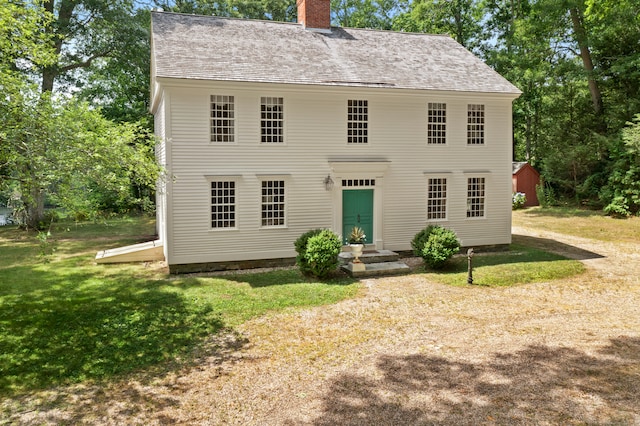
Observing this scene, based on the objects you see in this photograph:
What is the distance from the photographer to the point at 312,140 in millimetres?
16734

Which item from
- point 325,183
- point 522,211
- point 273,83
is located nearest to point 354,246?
point 325,183

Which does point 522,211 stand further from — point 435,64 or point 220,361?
point 220,361

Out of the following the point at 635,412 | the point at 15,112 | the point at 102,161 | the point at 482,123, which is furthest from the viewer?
the point at 482,123

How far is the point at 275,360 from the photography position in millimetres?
8688

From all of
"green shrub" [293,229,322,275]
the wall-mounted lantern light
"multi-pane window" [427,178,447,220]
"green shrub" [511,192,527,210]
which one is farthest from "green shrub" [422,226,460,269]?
"green shrub" [511,192,527,210]

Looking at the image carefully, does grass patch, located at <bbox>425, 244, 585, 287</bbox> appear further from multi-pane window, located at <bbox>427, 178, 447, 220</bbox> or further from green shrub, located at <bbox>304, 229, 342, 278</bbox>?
green shrub, located at <bbox>304, 229, 342, 278</bbox>

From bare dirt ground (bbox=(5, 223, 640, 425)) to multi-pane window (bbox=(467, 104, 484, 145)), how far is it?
835 cm

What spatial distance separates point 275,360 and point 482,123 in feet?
46.5

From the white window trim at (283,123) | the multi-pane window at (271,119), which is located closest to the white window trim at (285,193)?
the white window trim at (283,123)

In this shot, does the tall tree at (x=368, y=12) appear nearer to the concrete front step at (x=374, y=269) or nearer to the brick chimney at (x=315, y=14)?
the brick chimney at (x=315, y=14)

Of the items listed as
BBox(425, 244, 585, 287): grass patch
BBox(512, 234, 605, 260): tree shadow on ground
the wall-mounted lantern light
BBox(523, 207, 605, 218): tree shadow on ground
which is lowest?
BBox(425, 244, 585, 287): grass patch

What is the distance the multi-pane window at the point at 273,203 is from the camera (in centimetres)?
1636

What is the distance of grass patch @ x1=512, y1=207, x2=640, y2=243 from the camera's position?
75.2ft

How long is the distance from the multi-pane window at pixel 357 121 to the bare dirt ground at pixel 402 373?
23.9ft
